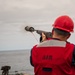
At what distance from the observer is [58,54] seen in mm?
4773

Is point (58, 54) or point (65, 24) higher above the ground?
point (65, 24)

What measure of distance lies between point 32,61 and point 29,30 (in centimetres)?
269

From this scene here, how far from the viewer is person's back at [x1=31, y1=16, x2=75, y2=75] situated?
474cm

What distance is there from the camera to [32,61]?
5039mm

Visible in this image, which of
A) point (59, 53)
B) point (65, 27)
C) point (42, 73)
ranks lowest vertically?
point (42, 73)

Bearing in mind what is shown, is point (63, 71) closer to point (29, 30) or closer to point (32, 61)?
point (32, 61)

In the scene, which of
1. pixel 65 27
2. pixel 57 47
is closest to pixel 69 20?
pixel 65 27

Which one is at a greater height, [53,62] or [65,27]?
[65,27]

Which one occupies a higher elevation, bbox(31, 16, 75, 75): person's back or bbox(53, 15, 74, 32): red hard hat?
bbox(53, 15, 74, 32): red hard hat

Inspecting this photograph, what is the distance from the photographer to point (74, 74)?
4.77 meters

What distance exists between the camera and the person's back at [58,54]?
474 cm

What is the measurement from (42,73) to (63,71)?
313 millimetres

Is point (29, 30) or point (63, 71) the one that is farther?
point (29, 30)

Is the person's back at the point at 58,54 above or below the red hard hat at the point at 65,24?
below
